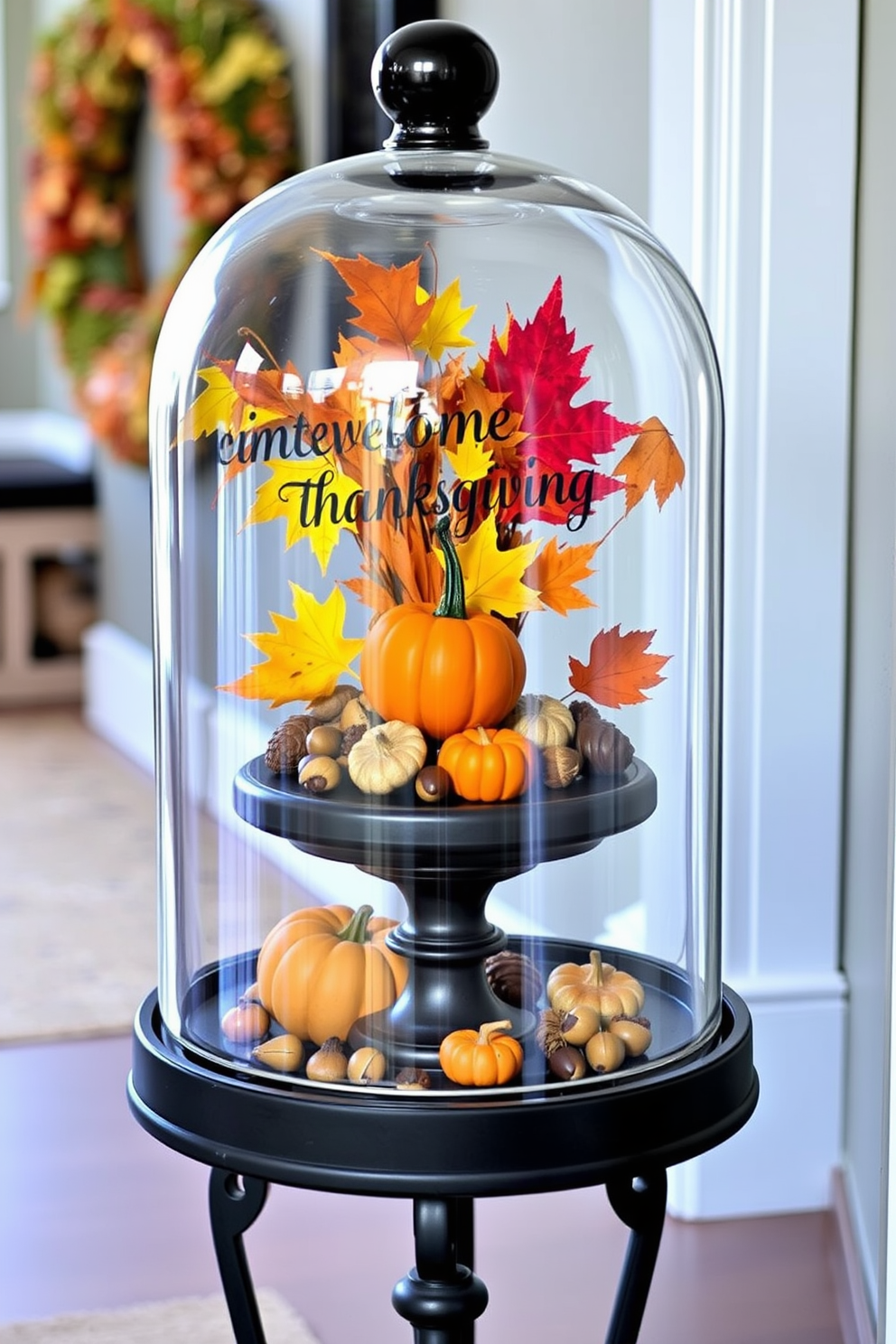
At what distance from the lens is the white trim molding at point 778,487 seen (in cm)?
191

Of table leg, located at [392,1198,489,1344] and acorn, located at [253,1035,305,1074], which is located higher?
acorn, located at [253,1035,305,1074]

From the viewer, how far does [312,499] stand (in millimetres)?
1201

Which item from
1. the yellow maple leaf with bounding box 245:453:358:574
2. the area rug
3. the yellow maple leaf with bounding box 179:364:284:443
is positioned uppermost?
the yellow maple leaf with bounding box 179:364:284:443

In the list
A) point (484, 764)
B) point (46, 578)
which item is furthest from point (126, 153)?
point (484, 764)

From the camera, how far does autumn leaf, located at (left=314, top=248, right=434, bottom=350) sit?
1.20 meters

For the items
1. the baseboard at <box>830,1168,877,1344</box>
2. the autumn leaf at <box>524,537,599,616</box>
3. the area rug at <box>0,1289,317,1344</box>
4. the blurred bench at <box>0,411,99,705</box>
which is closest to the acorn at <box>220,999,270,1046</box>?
the autumn leaf at <box>524,537,599,616</box>

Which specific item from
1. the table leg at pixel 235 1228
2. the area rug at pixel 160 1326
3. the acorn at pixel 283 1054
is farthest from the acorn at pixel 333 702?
the area rug at pixel 160 1326

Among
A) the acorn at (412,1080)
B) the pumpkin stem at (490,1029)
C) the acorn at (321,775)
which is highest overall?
the acorn at (321,775)

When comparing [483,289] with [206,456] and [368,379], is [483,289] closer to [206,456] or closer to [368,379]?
[368,379]

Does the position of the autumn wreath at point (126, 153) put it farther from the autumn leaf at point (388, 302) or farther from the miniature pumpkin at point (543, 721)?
the miniature pumpkin at point (543, 721)

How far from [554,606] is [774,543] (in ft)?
2.70

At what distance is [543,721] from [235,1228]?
43cm

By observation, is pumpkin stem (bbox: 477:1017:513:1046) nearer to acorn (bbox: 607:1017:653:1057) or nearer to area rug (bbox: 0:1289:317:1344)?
acorn (bbox: 607:1017:653:1057)

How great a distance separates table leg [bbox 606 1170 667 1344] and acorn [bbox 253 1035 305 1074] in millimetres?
214
